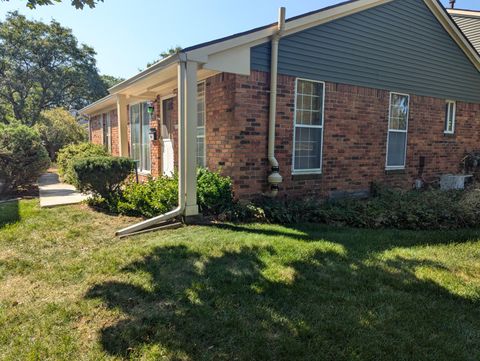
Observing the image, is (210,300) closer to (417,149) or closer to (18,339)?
(18,339)

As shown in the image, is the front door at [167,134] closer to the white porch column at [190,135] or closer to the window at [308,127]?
the white porch column at [190,135]

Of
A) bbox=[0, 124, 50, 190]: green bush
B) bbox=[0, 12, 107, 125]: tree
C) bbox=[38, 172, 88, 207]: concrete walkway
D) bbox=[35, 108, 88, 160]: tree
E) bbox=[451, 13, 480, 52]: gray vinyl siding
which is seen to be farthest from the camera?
bbox=[0, 12, 107, 125]: tree

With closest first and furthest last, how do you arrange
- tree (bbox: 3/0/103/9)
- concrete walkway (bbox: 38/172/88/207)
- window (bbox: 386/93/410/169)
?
tree (bbox: 3/0/103/9), concrete walkway (bbox: 38/172/88/207), window (bbox: 386/93/410/169)

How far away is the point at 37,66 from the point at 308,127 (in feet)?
98.1

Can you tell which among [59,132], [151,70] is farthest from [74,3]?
[59,132]

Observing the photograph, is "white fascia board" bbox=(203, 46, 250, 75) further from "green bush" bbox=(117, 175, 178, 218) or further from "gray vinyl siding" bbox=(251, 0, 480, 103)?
"green bush" bbox=(117, 175, 178, 218)

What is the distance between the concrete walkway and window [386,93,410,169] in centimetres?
771

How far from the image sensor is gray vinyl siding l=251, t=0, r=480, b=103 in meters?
6.77

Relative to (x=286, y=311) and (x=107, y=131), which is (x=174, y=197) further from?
(x=107, y=131)

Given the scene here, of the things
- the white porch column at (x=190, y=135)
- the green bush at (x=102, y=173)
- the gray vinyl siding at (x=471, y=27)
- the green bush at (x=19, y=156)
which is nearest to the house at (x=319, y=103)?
the white porch column at (x=190, y=135)

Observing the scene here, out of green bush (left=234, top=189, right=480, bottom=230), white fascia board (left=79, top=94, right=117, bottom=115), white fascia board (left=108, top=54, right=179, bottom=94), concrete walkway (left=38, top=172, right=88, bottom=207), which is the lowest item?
concrete walkway (left=38, top=172, right=88, bottom=207)

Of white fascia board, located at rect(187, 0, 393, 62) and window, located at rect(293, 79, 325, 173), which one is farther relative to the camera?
window, located at rect(293, 79, 325, 173)

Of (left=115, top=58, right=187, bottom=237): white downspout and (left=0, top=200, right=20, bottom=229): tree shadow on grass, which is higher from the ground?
(left=115, top=58, right=187, bottom=237): white downspout

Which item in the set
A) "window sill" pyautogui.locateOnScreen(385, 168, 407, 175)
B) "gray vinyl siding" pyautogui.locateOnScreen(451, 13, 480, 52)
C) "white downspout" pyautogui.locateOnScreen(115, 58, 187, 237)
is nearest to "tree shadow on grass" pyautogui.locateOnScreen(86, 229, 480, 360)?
"white downspout" pyautogui.locateOnScreen(115, 58, 187, 237)
